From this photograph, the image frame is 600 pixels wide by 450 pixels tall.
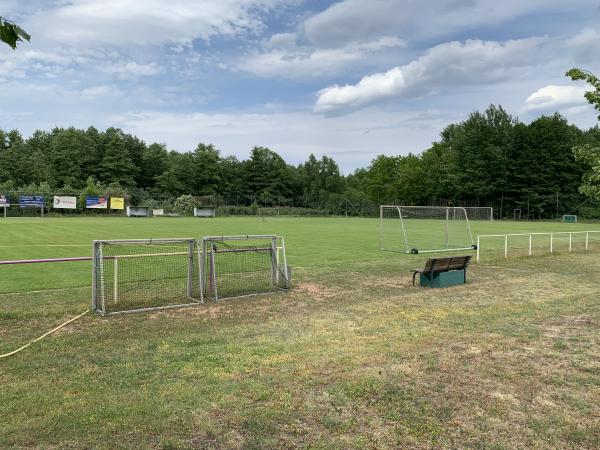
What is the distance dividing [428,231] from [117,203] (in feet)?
163

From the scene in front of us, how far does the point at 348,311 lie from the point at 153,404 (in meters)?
4.96

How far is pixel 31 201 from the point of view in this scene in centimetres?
6172

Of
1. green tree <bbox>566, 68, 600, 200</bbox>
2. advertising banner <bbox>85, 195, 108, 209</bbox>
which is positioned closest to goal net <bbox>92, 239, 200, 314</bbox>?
green tree <bbox>566, 68, 600, 200</bbox>

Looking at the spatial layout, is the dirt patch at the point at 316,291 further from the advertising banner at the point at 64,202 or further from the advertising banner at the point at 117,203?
the advertising banner at the point at 117,203

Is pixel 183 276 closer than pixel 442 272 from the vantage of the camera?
No

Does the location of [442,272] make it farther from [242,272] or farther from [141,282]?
[141,282]

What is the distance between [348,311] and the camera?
902 centimetres

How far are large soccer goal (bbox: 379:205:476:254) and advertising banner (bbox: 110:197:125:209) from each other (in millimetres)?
43716

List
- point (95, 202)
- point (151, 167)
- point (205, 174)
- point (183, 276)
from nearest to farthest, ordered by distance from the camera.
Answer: point (183, 276) → point (95, 202) → point (205, 174) → point (151, 167)

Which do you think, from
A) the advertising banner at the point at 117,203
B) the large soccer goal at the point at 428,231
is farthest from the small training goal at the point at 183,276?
the advertising banner at the point at 117,203

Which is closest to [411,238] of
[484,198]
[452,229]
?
[452,229]

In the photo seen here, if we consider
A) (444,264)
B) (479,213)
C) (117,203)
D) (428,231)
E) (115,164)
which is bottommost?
(428,231)

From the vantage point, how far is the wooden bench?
38.4 ft

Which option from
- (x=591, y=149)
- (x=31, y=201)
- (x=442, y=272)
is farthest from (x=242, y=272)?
(x=31, y=201)
